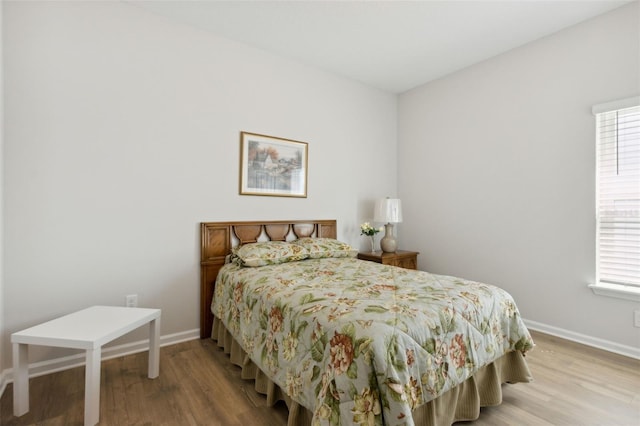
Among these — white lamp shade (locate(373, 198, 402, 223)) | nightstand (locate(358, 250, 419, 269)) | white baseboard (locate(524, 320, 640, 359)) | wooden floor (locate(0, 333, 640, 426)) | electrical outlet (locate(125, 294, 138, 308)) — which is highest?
white lamp shade (locate(373, 198, 402, 223))

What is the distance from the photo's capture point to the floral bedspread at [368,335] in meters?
1.10

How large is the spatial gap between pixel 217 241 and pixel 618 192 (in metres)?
3.27

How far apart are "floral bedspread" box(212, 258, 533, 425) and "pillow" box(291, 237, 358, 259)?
655 millimetres

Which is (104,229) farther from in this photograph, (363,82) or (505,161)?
(505,161)

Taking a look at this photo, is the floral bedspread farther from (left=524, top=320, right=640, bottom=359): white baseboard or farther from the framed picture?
Result: (left=524, top=320, right=640, bottom=359): white baseboard

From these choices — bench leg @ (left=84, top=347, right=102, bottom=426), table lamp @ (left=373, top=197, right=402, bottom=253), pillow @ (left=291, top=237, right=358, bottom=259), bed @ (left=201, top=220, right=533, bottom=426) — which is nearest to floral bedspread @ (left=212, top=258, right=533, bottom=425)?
bed @ (left=201, top=220, right=533, bottom=426)

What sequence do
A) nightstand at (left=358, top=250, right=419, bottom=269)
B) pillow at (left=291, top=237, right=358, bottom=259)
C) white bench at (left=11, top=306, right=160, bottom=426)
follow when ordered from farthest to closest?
nightstand at (left=358, top=250, right=419, bottom=269)
pillow at (left=291, top=237, right=358, bottom=259)
white bench at (left=11, top=306, right=160, bottom=426)

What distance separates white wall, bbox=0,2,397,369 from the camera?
195 cm

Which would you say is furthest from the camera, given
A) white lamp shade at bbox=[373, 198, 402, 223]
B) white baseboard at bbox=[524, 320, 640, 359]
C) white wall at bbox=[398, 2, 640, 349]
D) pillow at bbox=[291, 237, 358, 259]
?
white lamp shade at bbox=[373, 198, 402, 223]

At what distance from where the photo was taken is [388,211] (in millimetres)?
3441

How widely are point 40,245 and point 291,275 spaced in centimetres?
167

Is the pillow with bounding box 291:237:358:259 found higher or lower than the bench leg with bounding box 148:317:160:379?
higher

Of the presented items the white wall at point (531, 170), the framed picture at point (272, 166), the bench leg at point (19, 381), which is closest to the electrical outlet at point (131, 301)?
the bench leg at point (19, 381)

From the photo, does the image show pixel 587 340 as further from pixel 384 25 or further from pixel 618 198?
pixel 384 25
